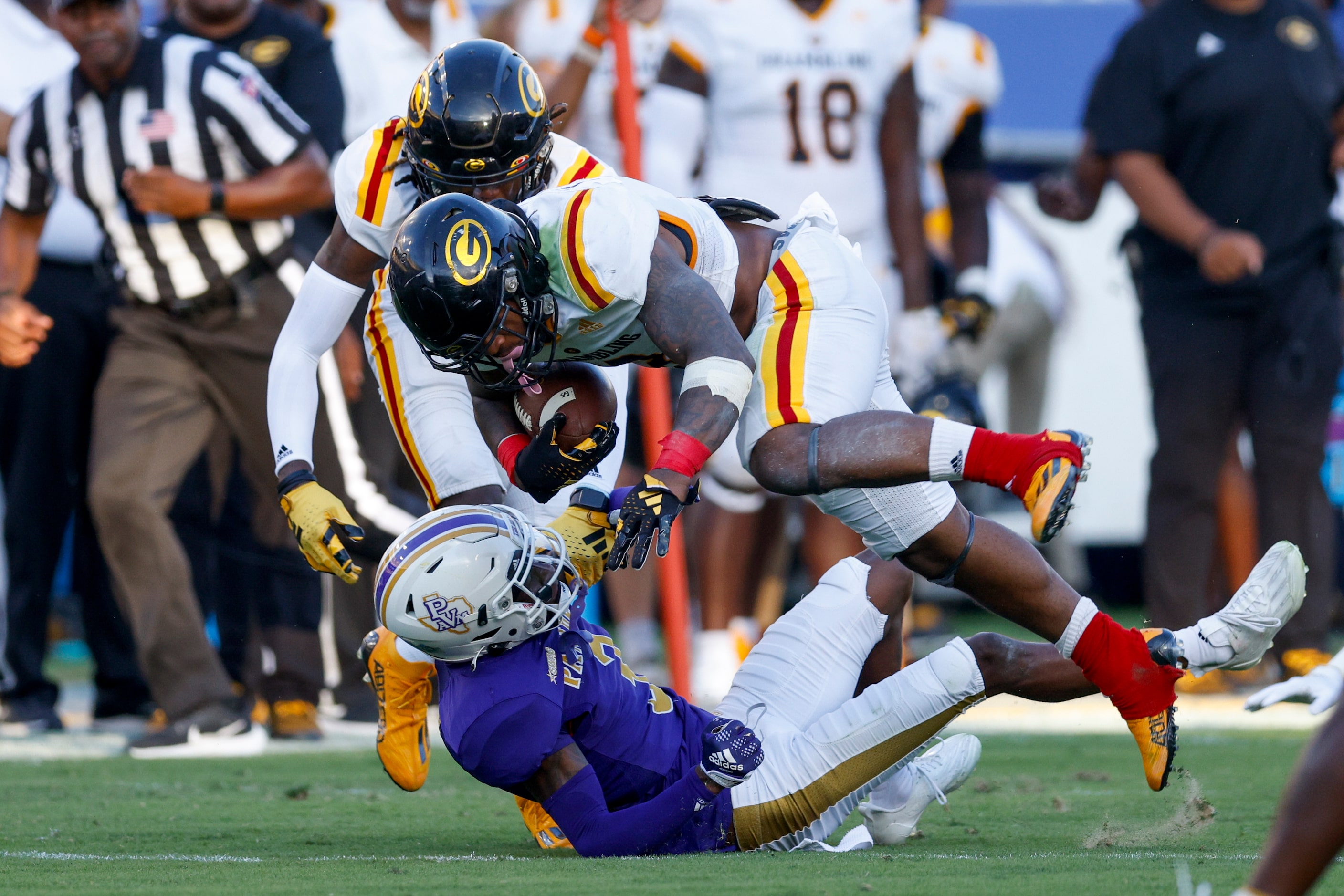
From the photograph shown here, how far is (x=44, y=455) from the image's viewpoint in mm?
6727

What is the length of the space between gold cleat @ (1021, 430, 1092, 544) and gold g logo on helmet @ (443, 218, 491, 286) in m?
1.12

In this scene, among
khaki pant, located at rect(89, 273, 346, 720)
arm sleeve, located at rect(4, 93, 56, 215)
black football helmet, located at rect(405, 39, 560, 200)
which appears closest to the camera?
black football helmet, located at rect(405, 39, 560, 200)

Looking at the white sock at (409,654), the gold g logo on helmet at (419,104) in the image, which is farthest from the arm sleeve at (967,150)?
the white sock at (409,654)

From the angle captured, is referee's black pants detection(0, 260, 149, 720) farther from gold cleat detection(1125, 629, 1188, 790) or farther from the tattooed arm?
gold cleat detection(1125, 629, 1188, 790)

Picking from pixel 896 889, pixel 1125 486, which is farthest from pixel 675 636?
pixel 1125 486

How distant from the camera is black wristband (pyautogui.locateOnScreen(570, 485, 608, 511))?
3.96 metres

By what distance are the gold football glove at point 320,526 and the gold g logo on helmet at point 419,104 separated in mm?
855

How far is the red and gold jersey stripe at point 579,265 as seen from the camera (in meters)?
3.82

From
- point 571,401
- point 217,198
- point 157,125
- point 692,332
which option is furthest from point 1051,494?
point 157,125

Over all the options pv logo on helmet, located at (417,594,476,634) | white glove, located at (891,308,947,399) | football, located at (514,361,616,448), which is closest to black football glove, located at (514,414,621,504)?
football, located at (514,361,616,448)

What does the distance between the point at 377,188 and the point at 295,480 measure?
2.35ft

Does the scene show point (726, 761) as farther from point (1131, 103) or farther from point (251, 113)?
point (1131, 103)

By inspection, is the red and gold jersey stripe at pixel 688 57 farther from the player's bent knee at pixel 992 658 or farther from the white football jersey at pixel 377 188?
the player's bent knee at pixel 992 658

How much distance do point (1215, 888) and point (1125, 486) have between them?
7.68 metres
